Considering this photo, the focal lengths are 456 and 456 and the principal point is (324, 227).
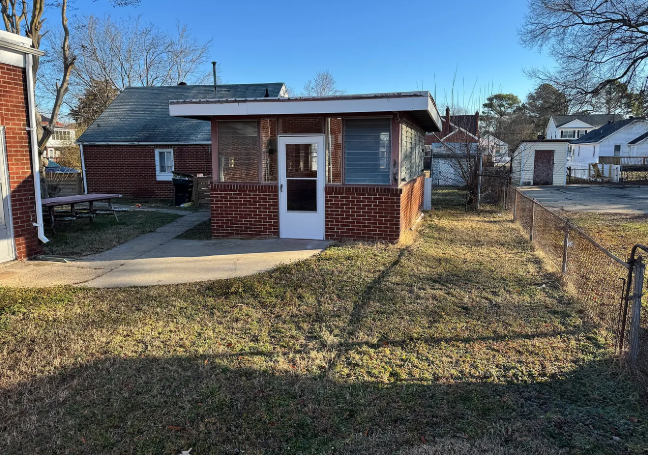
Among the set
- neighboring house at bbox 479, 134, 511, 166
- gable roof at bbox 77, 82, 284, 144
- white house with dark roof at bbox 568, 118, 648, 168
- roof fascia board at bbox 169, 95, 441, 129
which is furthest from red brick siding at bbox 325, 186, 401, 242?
white house with dark roof at bbox 568, 118, 648, 168

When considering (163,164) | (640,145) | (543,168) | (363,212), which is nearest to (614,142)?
(640,145)

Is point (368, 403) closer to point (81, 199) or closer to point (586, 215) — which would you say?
point (81, 199)

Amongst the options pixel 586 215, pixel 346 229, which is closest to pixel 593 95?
pixel 586 215

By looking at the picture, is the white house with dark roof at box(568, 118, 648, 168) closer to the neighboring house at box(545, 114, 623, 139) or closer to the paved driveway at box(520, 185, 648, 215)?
the neighboring house at box(545, 114, 623, 139)

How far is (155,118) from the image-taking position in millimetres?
19312

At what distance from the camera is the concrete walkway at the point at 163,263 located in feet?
20.9

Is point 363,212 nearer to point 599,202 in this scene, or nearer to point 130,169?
point 130,169

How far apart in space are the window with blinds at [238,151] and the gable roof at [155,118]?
28.1ft

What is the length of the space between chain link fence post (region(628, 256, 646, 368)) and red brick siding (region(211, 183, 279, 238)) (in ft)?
21.2

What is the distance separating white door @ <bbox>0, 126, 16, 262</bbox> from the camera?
687 centimetres

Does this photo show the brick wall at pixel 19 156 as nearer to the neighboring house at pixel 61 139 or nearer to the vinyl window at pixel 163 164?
the vinyl window at pixel 163 164

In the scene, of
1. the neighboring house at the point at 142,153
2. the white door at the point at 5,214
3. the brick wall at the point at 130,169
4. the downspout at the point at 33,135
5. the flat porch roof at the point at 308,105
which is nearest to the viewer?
the white door at the point at 5,214

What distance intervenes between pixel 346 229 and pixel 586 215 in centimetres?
916

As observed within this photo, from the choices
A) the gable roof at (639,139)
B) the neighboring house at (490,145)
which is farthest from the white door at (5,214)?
the gable roof at (639,139)
